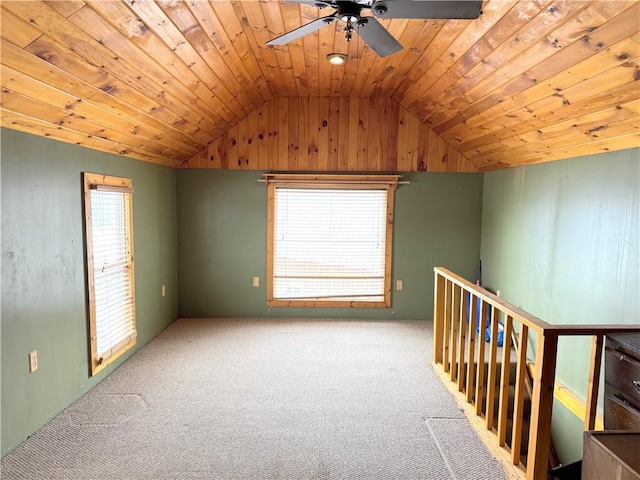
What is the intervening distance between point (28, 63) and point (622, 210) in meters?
3.58

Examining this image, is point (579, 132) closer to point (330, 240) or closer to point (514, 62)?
point (514, 62)

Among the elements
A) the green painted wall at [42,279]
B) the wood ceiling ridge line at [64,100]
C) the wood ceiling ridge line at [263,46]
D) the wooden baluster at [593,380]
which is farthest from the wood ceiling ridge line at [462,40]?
the green painted wall at [42,279]

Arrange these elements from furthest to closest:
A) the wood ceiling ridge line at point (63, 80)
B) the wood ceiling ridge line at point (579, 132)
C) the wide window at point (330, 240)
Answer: the wide window at point (330, 240)
the wood ceiling ridge line at point (579, 132)
the wood ceiling ridge line at point (63, 80)

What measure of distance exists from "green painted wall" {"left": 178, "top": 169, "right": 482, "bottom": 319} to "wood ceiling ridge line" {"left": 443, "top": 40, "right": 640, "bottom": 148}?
1.45 metres

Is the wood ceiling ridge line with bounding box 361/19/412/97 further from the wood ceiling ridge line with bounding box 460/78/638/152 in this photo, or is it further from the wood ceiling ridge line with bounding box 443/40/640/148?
the wood ceiling ridge line with bounding box 460/78/638/152

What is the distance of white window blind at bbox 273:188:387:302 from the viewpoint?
15.9 ft

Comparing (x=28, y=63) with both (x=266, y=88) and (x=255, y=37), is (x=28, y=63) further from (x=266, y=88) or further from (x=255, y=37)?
(x=266, y=88)

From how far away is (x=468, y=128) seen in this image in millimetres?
3955

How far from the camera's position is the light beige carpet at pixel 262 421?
2.20 meters

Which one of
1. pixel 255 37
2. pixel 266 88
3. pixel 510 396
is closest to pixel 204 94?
pixel 255 37

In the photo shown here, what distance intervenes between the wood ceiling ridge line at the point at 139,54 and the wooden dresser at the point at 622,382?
9.17ft

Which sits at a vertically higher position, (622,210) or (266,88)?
(266,88)

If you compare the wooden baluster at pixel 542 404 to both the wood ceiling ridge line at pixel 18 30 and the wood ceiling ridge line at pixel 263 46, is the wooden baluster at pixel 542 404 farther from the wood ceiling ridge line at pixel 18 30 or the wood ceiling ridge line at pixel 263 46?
the wood ceiling ridge line at pixel 18 30

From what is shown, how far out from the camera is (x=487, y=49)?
2.51 metres
